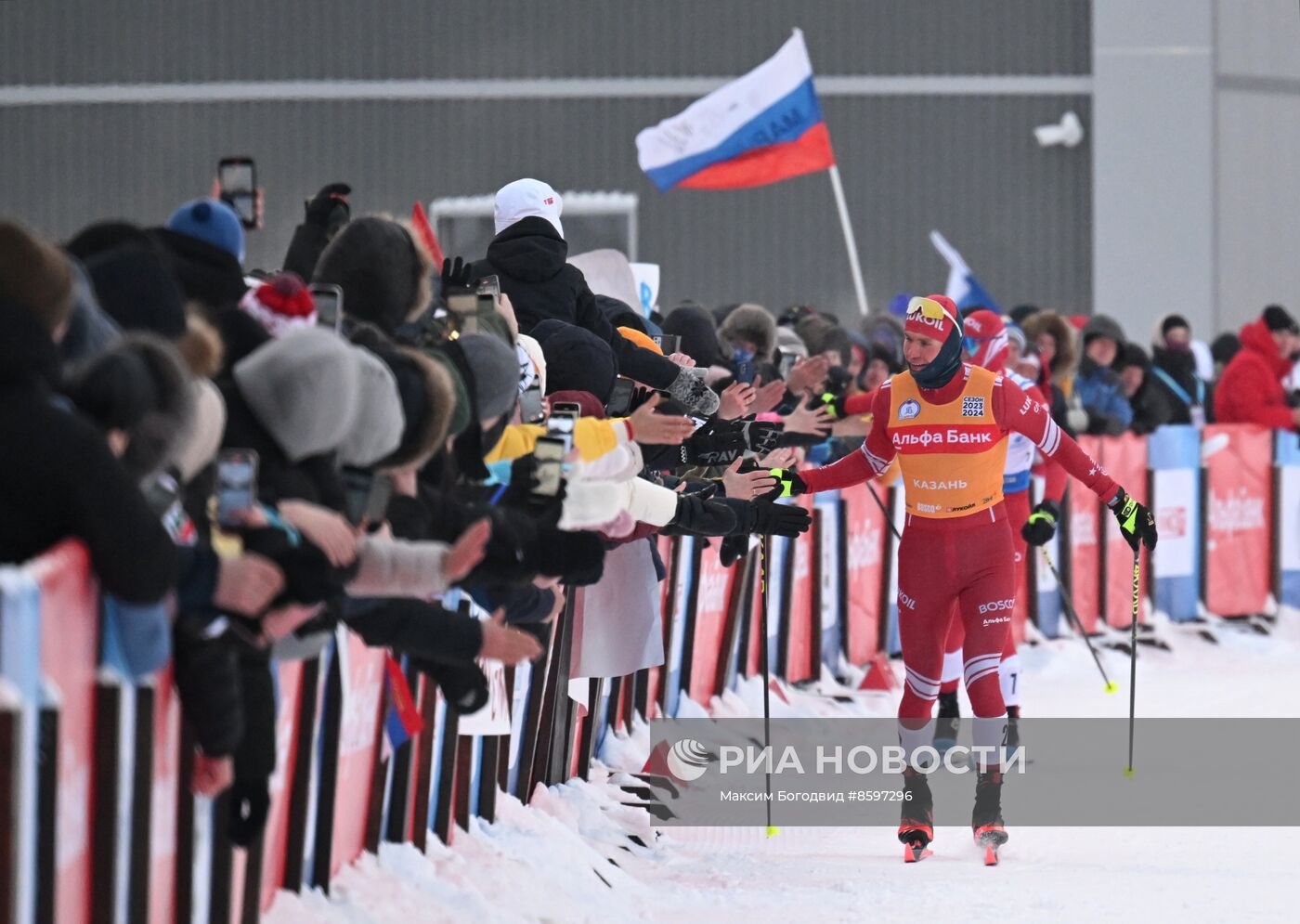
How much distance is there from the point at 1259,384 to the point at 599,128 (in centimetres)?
1238

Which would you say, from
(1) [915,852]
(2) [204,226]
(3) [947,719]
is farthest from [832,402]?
(2) [204,226]

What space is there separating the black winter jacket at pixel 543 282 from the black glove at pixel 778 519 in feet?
2.05

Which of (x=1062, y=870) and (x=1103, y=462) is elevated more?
(x=1103, y=462)

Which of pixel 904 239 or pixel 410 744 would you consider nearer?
pixel 410 744

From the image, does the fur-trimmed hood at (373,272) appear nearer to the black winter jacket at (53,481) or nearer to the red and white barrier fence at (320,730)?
the red and white barrier fence at (320,730)

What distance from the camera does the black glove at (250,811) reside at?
4.07 m

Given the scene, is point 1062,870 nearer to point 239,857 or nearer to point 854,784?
point 854,784

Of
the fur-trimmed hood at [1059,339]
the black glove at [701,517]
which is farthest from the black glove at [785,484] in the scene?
the fur-trimmed hood at [1059,339]

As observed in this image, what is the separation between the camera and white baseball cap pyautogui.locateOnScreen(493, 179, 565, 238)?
7.00m

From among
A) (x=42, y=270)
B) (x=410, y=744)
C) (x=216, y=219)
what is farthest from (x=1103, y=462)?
(x=42, y=270)

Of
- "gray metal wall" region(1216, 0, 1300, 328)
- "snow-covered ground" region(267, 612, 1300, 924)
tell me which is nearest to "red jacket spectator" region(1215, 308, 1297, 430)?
"snow-covered ground" region(267, 612, 1300, 924)

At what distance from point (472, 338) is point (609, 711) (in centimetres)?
380

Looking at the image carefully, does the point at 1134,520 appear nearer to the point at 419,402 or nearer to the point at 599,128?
the point at 419,402

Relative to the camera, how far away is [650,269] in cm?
1029
